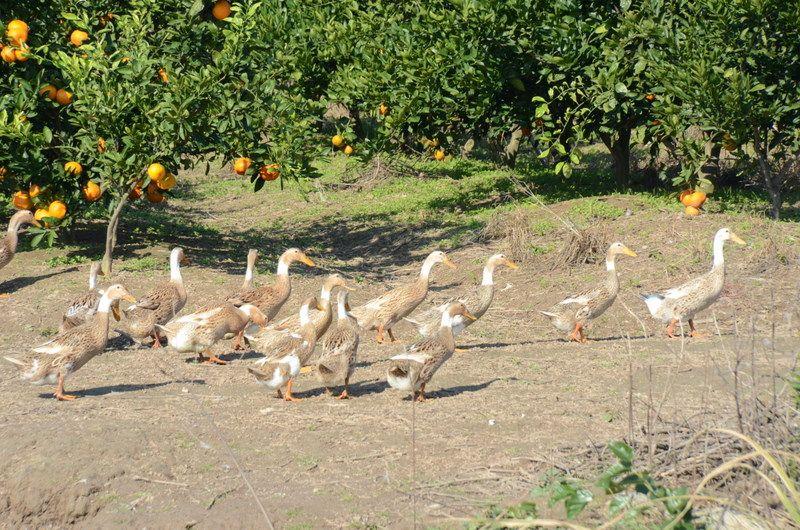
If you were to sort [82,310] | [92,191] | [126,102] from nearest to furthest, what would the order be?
[82,310] < [126,102] < [92,191]

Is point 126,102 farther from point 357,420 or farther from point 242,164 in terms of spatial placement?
point 357,420

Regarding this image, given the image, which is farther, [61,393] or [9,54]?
[9,54]

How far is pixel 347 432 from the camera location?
8.63m

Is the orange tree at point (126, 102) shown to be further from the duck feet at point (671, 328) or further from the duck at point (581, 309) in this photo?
the duck feet at point (671, 328)

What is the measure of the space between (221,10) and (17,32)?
269 cm

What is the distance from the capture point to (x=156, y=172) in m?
13.3

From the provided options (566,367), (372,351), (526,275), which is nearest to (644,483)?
(566,367)

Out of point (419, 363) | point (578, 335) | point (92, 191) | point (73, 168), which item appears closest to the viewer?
point (419, 363)

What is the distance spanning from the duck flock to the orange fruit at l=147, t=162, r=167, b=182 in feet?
3.74

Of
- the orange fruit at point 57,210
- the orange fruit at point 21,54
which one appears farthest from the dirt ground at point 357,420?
the orange fruit at point 21,54

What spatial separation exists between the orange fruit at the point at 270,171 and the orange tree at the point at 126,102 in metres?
0.09

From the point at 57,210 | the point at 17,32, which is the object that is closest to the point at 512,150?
the point at 57,210

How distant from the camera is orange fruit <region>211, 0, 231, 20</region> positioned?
14.3 m

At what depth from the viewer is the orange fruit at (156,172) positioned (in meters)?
13.3
